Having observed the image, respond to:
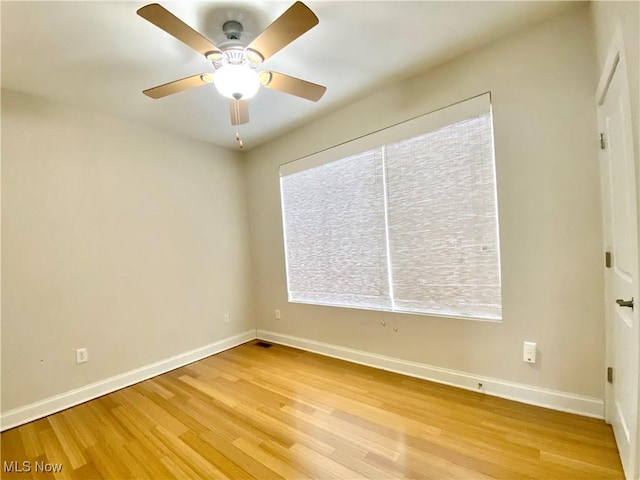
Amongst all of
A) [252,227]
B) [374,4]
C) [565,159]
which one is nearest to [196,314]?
[252,227]

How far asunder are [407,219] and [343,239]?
73cm

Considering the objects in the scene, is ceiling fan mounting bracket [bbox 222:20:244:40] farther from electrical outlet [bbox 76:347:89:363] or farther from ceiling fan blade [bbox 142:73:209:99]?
electrical outlet [bbox 76:347:89:363]

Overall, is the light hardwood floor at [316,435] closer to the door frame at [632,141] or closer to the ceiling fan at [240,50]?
the door frame at [632,141]

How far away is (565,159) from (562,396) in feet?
4.96

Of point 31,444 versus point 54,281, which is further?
point 54,281

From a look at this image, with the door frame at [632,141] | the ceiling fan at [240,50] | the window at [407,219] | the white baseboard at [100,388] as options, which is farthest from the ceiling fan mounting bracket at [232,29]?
the white baseboard at [100,388]

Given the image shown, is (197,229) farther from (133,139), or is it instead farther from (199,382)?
(199,382)

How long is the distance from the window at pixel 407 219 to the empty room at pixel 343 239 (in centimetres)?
2

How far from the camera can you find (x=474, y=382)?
2.17 meters

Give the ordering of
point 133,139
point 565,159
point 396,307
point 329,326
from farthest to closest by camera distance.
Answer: point 329,326 → point 133,139 → point 396,307 → point 565,159

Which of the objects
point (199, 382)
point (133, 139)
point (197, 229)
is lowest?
point (199, 382)

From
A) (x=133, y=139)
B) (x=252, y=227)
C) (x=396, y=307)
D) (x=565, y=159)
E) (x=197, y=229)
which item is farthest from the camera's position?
(x=252, y=227)

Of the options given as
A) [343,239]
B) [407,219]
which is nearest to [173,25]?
[407,219]

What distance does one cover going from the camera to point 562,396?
185cm
